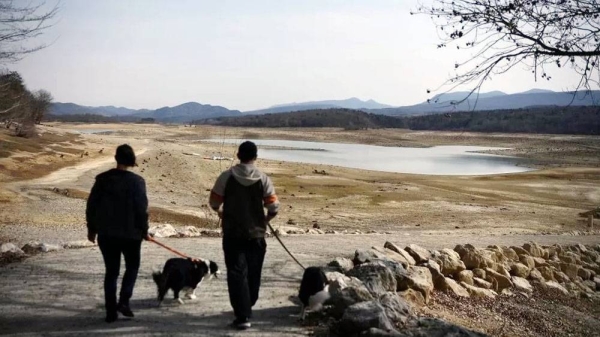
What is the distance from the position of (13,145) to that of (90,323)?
123 feet

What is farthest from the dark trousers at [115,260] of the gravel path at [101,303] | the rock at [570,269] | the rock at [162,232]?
the rock at [570,269]

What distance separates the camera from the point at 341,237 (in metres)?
15.5

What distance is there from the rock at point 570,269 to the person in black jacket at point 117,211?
37.8 ft

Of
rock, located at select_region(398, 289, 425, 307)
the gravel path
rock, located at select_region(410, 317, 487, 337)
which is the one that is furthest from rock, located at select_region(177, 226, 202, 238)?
rock, located at select_region(410, 317, 487, 337)

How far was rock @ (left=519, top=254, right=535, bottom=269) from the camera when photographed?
13.0 metres

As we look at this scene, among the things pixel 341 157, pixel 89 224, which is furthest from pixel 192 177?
pixel 341 157

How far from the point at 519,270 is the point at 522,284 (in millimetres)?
694

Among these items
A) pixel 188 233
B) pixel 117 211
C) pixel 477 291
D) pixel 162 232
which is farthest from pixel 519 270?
pixel 117 211

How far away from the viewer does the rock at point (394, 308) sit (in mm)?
6160

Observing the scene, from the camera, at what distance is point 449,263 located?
10.7 m

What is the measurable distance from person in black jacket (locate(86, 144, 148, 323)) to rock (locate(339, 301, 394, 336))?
2420 mm

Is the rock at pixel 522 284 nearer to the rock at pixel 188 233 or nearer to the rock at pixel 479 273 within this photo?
the rock at pixel 479 273

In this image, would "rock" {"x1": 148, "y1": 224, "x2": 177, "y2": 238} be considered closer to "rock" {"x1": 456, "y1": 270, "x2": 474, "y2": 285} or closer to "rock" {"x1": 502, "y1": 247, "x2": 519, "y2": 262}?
"rock" {"x1": 456, "y1": 270, "x2": 474, "y2": 285}

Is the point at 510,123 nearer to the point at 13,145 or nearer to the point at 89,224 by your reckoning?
the point at 13,145
